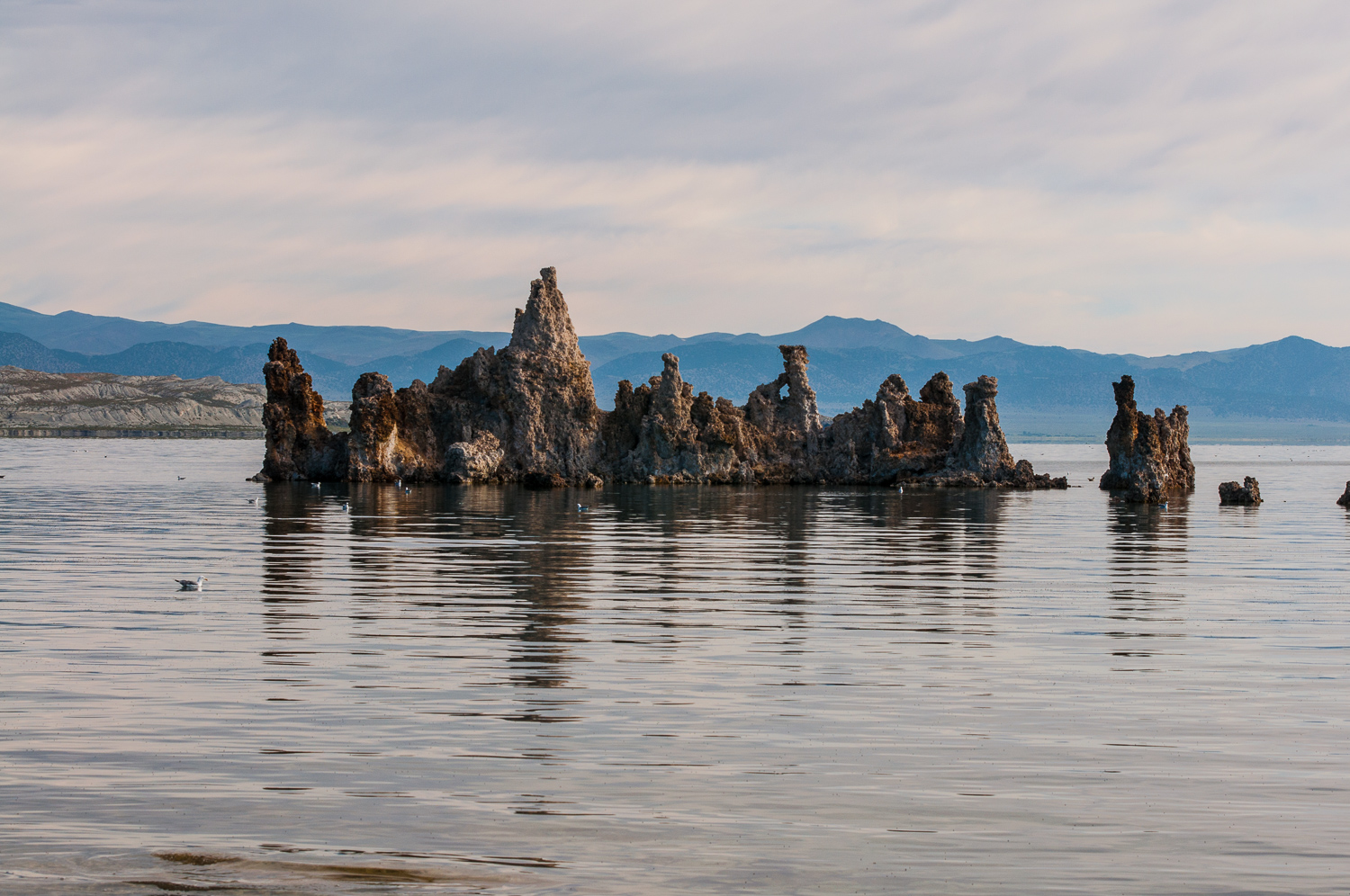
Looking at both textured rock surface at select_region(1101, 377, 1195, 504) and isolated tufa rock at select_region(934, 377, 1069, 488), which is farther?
isolated tufa rock at select_region(934, 377, 1069, 488)

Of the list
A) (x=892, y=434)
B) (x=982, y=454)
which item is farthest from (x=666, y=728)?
(x=892, y=434)

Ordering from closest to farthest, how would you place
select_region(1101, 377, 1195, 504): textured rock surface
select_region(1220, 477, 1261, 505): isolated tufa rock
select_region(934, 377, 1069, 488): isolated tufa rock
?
select_region(1220, 477, 1261, 505): isolated tufa rock → select_region(1101, 377, 1195, 504): textured rock surface → select_region(934, 377, 1069, 488): isolated tufa rock

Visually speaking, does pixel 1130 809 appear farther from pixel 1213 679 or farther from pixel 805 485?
pixel 805 485

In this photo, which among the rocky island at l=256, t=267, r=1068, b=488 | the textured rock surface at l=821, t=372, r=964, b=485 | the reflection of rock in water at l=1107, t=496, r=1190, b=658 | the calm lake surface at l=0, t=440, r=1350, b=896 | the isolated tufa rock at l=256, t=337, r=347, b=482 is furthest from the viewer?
the textured rock surface at l=821, t=372, r=964, b=485

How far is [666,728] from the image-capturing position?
55.2 feet

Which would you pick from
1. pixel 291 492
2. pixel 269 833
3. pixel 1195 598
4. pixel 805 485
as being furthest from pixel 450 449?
pixel 269 833

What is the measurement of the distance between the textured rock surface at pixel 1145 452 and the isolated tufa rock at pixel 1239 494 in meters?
5.35

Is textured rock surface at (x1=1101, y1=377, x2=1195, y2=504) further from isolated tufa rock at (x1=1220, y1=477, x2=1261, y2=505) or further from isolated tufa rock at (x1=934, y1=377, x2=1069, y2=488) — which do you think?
isolated tufa rock at (x1=934, y1=377, x2=1069, y2=488)

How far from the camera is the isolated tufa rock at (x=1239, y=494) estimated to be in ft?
273

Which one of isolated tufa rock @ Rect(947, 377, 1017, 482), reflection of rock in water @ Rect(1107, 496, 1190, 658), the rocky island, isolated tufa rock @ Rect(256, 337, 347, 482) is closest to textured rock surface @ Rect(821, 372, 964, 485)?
the rocky island

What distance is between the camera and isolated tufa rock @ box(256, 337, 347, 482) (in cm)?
10419

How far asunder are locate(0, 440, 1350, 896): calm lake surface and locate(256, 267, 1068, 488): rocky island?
214 feet

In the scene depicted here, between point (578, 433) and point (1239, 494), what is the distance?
52421 mm

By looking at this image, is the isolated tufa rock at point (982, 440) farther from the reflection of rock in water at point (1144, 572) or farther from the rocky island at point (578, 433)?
the reflection of rock in water at point (1144, 572)
